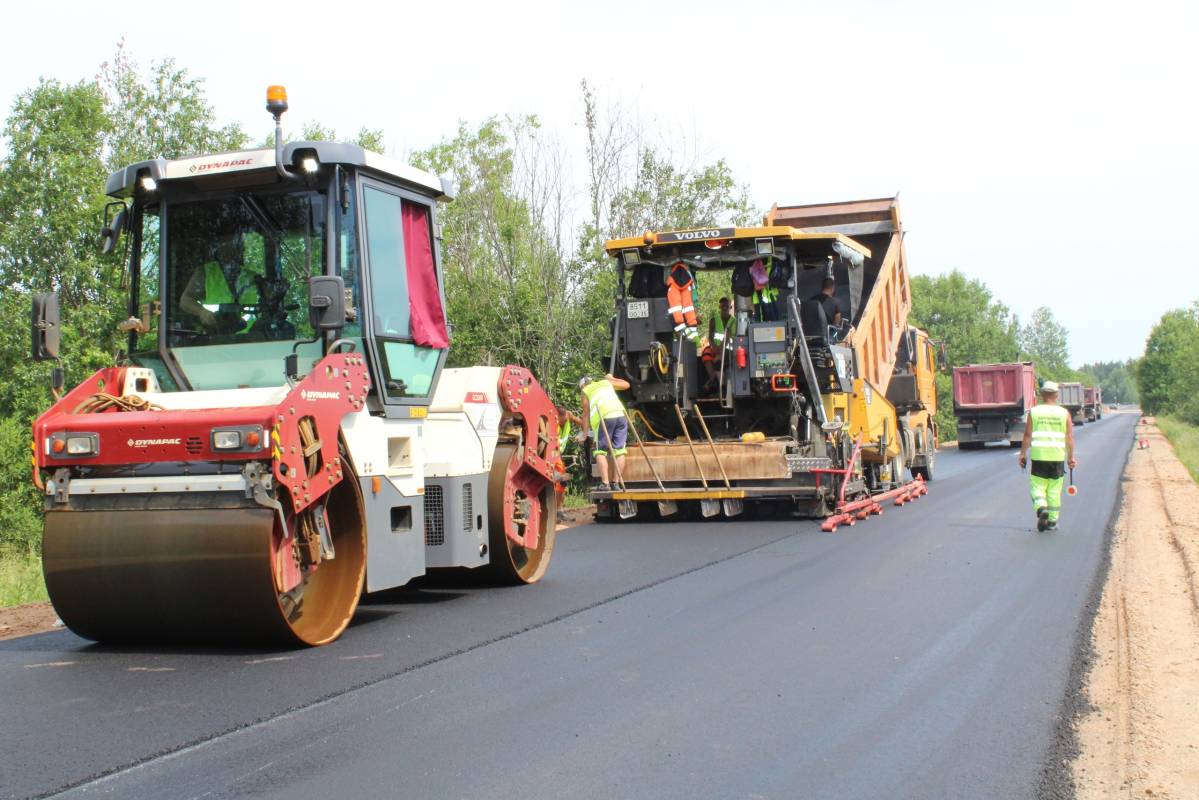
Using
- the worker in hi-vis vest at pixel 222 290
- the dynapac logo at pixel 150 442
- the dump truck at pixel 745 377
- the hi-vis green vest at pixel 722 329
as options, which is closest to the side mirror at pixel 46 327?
the dynapac logo at pixel 150 442

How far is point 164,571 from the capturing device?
18.5 feet

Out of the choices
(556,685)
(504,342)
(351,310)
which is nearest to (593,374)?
(504,342)

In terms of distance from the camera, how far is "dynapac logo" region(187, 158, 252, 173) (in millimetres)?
6516

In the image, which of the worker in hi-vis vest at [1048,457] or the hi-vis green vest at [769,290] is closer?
the worker in hi-vis vest at [1048,457]

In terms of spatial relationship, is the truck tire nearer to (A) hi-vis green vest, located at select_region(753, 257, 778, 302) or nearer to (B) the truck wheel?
(B) the truck wheel

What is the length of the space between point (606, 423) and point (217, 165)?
688 cm

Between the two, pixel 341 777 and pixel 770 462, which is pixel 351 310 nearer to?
pixel 341 777

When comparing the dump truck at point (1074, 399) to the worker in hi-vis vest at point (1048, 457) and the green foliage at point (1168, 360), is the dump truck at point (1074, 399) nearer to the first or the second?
the green foliage at point (1168, 360)

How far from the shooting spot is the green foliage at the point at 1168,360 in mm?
71188

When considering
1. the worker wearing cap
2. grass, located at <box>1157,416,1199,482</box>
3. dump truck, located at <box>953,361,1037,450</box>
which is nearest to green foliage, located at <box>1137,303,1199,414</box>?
grass, located at <box>1157,416,1199,482</box>

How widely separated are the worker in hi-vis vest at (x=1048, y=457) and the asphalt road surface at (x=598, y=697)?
2881 mm

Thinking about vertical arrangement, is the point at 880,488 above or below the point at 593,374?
below

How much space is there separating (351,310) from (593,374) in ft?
34.0

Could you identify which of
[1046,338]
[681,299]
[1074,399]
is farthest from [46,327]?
[1046,338]
